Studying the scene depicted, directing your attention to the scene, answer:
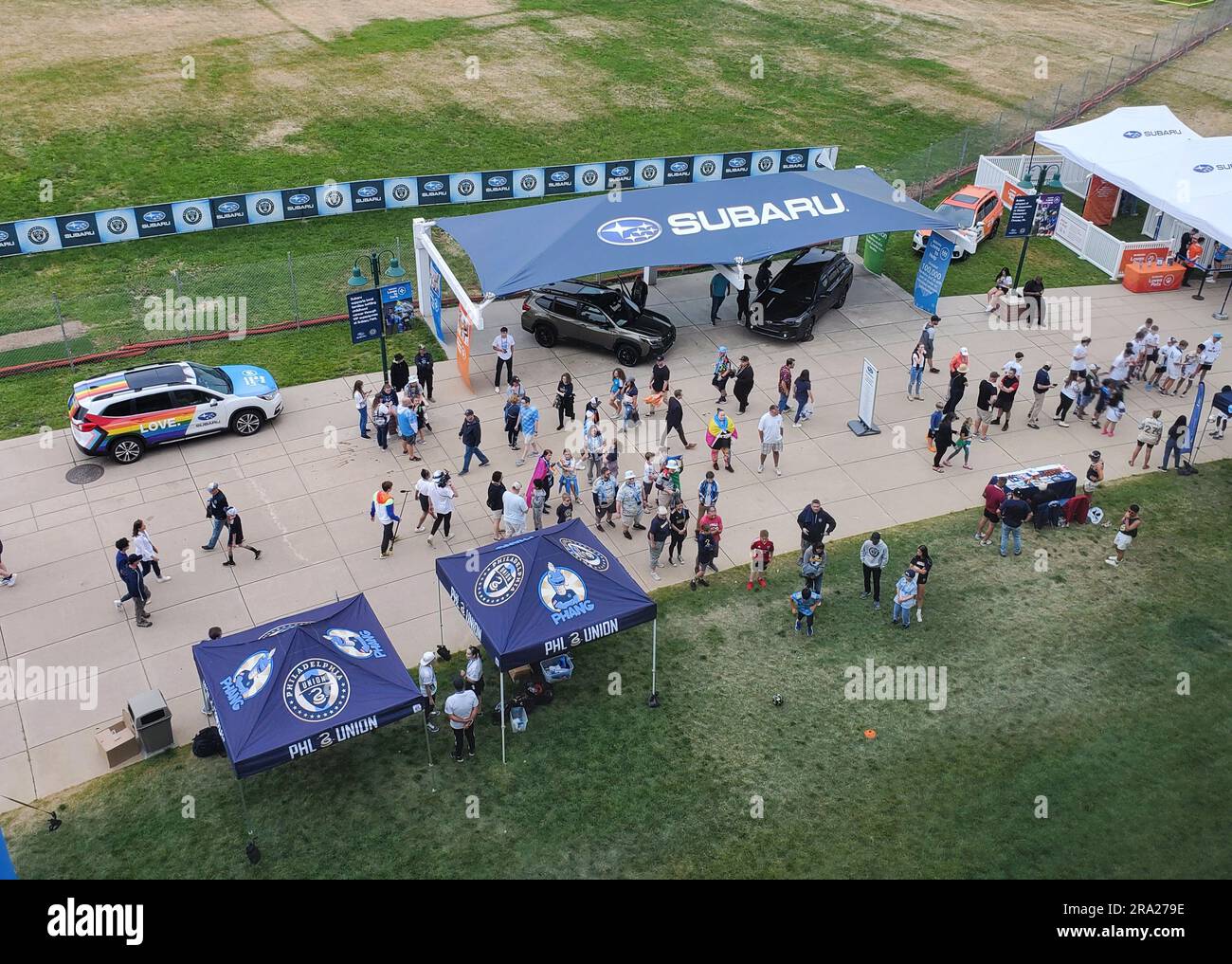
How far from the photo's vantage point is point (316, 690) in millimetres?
14102

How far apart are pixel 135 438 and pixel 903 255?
69.8 ft

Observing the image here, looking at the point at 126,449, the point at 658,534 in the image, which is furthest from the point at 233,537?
the point at 658,534

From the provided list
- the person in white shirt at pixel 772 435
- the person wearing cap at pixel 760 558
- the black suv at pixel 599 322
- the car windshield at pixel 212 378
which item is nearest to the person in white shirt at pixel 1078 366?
the person in white shirt at pixel 772 435

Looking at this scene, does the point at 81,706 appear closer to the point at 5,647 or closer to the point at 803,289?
the point at 5,647

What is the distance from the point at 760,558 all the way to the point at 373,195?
19238 mm

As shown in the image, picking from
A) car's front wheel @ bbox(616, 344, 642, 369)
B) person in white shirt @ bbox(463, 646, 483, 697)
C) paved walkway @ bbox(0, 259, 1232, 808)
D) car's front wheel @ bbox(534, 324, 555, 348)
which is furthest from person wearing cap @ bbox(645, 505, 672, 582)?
car's front wheel @ bbox(534, 324, 555, 348)

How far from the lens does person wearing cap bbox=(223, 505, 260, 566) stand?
18.9 metres

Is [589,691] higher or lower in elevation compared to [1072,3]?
lower

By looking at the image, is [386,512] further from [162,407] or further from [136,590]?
[162,407]

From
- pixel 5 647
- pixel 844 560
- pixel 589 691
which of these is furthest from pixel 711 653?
pixel 5 647

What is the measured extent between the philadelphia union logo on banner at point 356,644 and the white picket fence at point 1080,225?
25.0 m

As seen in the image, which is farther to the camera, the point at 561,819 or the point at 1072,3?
the point at 1072,3
